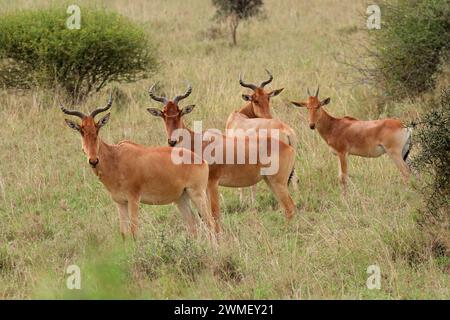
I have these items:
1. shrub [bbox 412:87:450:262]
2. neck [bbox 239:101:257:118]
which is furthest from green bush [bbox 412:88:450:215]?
neck [bbox 239:101:257:118]

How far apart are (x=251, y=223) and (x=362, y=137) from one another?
2480 mm

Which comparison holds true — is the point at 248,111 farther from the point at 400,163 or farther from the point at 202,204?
the point at 202,204

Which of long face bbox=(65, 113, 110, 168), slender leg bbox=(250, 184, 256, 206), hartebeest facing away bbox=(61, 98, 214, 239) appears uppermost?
long face bbox=(65, 113, 110, 168)

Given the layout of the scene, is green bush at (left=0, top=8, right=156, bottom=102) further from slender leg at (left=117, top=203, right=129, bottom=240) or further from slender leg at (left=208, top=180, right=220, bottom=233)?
slender leg at (left=117, top=203, right=129, bottom=240)

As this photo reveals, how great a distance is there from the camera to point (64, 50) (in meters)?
14.9

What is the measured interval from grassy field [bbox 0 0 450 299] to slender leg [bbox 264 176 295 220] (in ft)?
0.40

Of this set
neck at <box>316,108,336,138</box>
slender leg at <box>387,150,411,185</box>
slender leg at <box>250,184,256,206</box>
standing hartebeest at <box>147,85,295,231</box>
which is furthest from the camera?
neck at <box>316,108,336,138</box>

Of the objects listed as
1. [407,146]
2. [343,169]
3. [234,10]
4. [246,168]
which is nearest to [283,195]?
[246,168]

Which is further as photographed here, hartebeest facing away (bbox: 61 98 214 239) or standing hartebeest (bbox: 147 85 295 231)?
standing hartebeest (bbox: 147 85 295 231)

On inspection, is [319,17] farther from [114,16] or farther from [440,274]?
[440,274]

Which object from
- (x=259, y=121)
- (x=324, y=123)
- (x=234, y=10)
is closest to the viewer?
(x=259, y=121)

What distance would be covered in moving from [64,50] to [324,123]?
5.54 meters

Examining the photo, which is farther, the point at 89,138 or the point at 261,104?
the point at 261,104

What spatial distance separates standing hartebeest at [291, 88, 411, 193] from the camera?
34.7 ft
